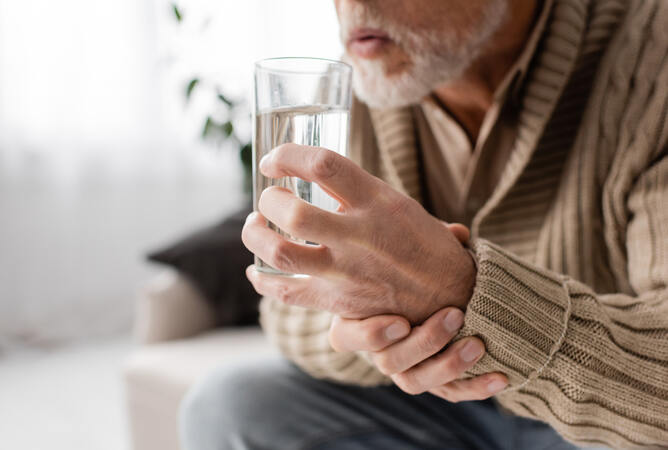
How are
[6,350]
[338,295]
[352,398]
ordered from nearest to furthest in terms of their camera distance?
[338,295] < [352,398] < [6,350]

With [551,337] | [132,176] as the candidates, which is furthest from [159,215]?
[551,337]

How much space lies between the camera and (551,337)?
1.98 ft

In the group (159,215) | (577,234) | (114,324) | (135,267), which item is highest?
(577,234)

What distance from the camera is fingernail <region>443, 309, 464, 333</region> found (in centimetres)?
57

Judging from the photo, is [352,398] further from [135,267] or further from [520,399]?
[135,267]

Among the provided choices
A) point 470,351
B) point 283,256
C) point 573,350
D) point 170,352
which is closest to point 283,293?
point 283,256

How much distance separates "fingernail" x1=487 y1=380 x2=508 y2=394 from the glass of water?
0.79 ft

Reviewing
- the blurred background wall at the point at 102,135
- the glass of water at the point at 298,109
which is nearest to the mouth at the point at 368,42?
the glass of water at the point at 298,109

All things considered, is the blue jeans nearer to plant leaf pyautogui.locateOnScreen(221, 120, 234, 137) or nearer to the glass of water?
the glass of water

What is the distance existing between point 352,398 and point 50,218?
2.05 metres

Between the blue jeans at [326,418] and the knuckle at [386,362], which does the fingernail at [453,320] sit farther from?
the blue jeans at [326,418]

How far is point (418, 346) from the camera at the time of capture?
57 cm

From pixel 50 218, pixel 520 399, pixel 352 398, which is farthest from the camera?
pixel 50 218

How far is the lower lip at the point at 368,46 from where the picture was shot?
871mm
